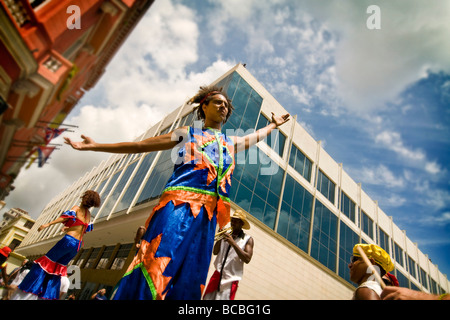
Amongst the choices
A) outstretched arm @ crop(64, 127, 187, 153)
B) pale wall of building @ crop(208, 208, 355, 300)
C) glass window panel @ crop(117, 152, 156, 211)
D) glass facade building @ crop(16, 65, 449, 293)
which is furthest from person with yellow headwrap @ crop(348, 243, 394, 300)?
glass window panel @ crop(117, 152, 156, 211)

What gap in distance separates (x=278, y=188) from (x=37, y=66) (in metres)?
12.9

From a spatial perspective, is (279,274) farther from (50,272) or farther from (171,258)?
(171,258)

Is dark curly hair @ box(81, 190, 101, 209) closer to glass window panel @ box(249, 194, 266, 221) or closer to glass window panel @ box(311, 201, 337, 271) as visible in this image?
glass window panel @ box(249, 194, 266, 221)

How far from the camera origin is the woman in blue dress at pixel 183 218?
3.30 ft

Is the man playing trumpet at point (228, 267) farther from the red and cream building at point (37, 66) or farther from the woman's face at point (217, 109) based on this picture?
the red and cream building at point (37, 66)

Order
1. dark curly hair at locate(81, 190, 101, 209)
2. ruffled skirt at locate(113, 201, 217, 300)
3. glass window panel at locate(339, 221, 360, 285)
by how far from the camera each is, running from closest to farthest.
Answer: ruffled skirt at locate(113, 201, 217, 300)
dark curly hair at locate(81, 190, 101, 209)
glass window panel at locate(339, 221, 360, 285)

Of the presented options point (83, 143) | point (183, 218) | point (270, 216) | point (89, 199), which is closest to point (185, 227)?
point (183, 218)

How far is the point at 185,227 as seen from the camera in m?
1.15

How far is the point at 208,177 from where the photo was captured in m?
1.34

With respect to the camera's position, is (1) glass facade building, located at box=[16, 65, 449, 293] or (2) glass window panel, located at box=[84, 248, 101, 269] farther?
(2) glass window panel, located at box=[84, 248, 101, 269]

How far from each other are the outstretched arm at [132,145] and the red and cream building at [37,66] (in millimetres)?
2255

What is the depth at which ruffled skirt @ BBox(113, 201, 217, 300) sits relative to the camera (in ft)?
3.18

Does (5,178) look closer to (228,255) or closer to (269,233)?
(228,255)

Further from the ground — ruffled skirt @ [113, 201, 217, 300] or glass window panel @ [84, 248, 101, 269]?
glass window panel @ [84, 248, 101, 269]
